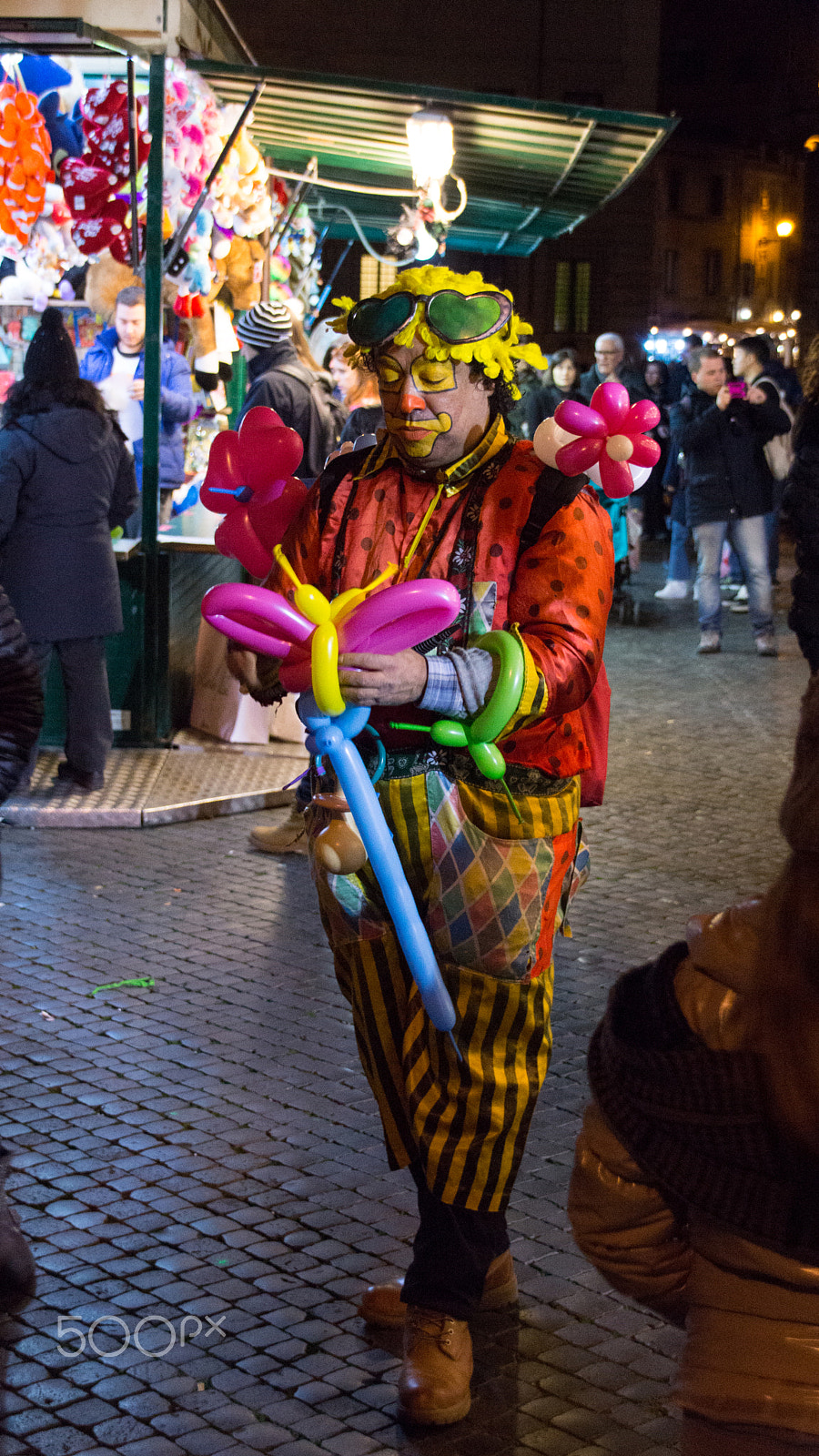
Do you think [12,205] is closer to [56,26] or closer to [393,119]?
[56,26]

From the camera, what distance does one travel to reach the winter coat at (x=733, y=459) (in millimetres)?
11039

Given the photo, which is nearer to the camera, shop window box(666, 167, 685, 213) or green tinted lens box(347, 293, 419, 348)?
green tinted lens box(347, 293, 419, 348)

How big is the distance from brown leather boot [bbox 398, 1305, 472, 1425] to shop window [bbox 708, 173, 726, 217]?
56506mm

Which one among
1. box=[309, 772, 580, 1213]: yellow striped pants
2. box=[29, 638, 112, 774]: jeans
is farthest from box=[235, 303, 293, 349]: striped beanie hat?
box=[309, 772, 580, 1213]: yellow striped pants

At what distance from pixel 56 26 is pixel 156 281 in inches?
52.9

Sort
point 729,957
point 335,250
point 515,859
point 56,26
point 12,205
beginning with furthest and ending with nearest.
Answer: point 335,250, point 12,205, point 56,26, point 515,859, point 729,957

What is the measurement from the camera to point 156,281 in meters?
7.71

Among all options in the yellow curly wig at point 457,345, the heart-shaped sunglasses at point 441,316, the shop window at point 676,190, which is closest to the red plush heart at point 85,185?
the yellow curly wig at point 457,345

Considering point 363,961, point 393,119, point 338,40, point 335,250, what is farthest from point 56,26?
point 338,40

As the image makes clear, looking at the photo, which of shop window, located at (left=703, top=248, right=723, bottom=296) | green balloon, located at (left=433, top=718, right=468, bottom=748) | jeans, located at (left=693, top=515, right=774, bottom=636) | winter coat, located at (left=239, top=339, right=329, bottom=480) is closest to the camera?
green balloon, located at (left=433, top=718, right=468, bottom=748)

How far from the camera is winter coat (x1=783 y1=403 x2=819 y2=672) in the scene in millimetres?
5141

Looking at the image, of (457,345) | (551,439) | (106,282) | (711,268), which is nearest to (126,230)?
(106,282)

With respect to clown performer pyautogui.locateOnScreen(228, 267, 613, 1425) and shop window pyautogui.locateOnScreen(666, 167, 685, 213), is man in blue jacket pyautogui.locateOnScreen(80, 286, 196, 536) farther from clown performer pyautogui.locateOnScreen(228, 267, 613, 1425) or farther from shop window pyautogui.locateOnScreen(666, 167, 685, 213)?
shop window pyautogui.locateOnScreen(666, 167, 685, 213)

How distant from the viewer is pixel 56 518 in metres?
7.01
